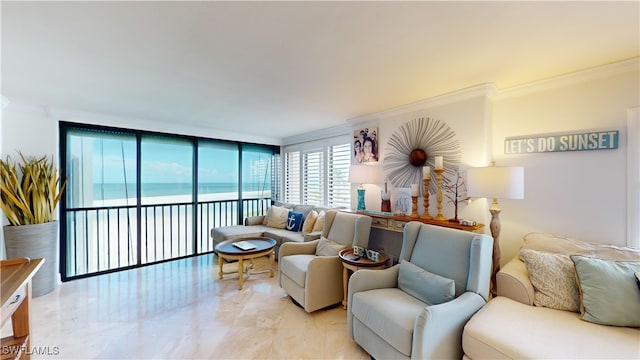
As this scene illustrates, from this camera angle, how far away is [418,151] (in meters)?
3.05

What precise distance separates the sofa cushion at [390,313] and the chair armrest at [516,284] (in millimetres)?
659

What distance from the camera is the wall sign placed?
209 cm

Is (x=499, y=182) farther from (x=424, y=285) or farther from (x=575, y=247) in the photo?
(x=424, y=285)

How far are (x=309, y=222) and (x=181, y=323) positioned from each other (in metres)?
2.24

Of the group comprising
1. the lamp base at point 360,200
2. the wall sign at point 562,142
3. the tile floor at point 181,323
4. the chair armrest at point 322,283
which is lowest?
the tile floor at point 181,323

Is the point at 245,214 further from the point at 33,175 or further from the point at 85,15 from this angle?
the point at 85,15

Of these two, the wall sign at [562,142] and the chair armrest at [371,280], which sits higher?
the wall sign at [562,142]

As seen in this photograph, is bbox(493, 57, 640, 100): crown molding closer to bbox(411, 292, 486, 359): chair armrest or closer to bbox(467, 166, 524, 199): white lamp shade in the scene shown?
bbox(467, 166, 524, 199): white lamp shade

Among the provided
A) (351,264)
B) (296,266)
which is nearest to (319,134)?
(296,266)

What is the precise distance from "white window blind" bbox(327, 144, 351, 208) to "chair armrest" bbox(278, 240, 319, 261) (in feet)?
4.01

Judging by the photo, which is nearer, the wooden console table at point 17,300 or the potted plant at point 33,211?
the wooden console table at point 17,300

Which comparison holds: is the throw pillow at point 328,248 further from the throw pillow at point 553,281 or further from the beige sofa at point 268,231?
the throw pillow at point 553,281

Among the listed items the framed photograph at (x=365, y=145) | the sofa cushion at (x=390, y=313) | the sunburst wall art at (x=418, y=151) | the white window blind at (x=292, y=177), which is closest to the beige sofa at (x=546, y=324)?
the sofa cushion at (x=390, y=313)

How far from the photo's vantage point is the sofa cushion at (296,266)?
2.62m
